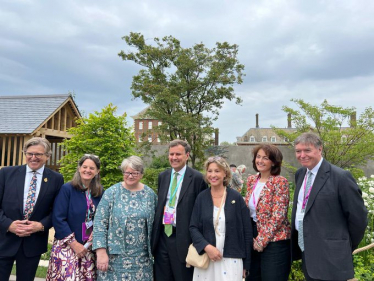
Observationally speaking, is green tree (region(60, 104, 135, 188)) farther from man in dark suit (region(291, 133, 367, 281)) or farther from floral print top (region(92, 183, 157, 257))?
man in dark suit (region(291, 133, 367, 281))

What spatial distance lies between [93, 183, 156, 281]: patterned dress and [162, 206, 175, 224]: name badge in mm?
202

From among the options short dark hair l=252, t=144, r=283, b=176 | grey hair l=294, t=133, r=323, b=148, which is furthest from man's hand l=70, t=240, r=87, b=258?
grey hair l=294, t=133, r=323, b=148

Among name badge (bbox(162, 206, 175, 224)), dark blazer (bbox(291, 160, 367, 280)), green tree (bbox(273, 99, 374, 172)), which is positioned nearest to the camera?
dark blazer (bbox(291, 160, 367, 280))

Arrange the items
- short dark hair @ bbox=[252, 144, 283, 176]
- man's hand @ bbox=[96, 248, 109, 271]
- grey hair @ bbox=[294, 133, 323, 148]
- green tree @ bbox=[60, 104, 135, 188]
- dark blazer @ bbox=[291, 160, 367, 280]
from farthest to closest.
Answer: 1. green tree @ bbox=[60, 104, 135, 188]
2. short dark hair @ bbox=[252, 144, 283, 176]
3. man's hand @ bbox=[96, 248, 109, 271]
4. grey hair @ bbox=[294, 133, 323, 148]
5. dark blazer @ bbox=[291, 160, 367, 280]

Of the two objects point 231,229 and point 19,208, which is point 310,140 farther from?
point 19,208

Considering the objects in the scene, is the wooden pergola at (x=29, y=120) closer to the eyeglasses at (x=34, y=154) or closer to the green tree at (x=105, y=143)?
the green tree at (x=105, y=143)

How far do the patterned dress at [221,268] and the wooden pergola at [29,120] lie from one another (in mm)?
13189

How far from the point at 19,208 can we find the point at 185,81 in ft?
48.8

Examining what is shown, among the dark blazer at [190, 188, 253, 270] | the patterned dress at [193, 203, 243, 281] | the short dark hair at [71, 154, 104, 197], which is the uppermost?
the short dark hair at [71, 154, 104, 197]

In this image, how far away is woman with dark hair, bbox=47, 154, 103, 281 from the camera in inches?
128

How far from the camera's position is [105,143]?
929 cm

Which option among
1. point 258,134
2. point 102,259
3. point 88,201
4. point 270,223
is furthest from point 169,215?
point 258,134

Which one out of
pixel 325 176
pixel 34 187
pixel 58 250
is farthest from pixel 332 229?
pixel 34 187

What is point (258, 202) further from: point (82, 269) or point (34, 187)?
point (34, 187)
